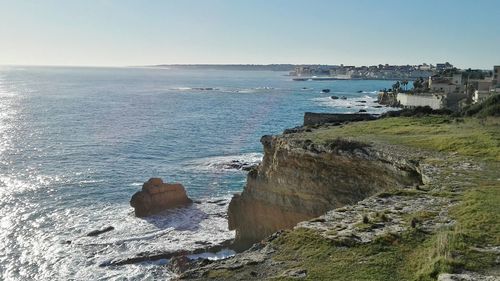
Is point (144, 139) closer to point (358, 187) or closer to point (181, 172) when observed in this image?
point (181, 172)

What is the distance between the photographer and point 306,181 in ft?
78.3

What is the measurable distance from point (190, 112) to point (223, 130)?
24.6 meters

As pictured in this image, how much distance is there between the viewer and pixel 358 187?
21438mm

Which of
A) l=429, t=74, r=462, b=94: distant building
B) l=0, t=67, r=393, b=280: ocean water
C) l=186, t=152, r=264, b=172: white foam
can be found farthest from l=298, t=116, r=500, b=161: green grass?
l=429, t=74, r=462, b=94: distant building

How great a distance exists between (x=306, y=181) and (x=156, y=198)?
1383 cm

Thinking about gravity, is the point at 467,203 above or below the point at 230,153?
above

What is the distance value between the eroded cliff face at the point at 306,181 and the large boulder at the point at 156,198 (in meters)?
6.93

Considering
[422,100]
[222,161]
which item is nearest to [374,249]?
[222,161]

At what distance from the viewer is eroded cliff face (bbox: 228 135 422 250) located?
67.5 feet

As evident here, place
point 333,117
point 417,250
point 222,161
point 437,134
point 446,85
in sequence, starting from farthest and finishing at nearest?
1. point 446,85
2. point 222,161
3. point 333,117
4. point 437,134
5. point 417,250

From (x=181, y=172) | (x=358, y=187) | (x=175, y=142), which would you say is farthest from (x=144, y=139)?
(x=358, y=187)

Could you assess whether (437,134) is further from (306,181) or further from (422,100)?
(422,100)

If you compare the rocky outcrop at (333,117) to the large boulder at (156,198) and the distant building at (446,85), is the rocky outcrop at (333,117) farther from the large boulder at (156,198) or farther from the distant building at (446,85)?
the distant building at (446,85)

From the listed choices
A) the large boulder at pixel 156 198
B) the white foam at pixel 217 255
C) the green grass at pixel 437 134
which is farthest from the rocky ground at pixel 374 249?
the large boulder at pixel 156 198
